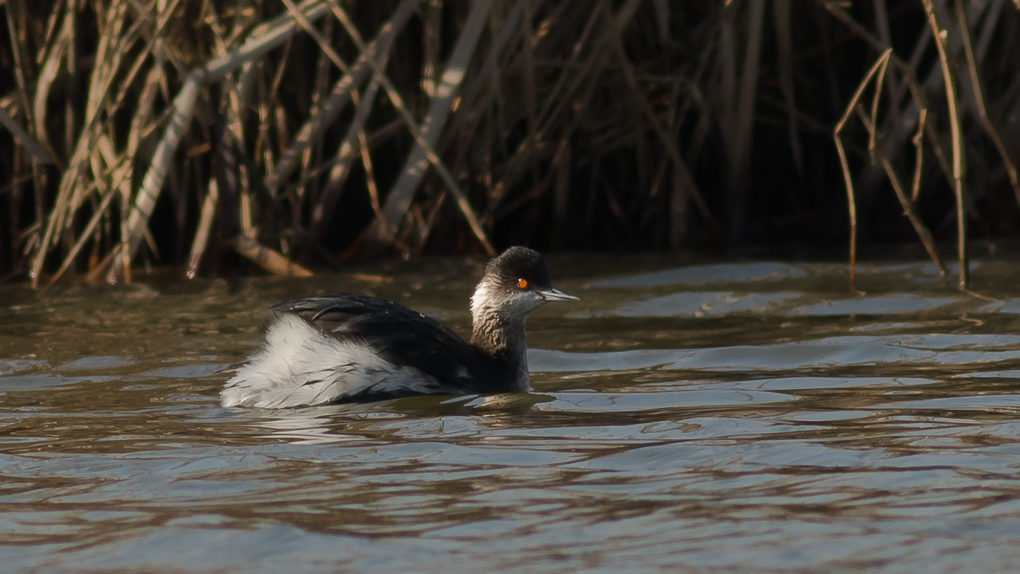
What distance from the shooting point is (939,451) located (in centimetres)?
385

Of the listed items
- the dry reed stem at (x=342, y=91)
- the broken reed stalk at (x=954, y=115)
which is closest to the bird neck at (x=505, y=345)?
the broken reed stalk at (x=954, y=115)

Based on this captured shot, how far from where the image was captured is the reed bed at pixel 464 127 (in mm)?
7832

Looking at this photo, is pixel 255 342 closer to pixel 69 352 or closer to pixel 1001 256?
pixel 69 352

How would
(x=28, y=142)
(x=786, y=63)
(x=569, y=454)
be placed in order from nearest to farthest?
(x=569, y=454), (x=28, y=142), (x=786, y=63)

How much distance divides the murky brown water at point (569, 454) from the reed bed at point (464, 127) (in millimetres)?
1286

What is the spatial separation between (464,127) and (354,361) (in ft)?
11.1

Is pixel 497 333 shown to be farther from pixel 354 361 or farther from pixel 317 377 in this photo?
pixel 317 377

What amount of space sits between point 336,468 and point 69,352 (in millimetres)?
2895

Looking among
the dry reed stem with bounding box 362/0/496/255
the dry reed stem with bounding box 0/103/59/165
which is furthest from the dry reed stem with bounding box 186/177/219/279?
the dry reed stem with bounding box 362/0/496/255

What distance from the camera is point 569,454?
4008mm

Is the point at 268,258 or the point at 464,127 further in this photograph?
the point at 464,127

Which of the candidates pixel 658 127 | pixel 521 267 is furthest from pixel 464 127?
pixel 521 267

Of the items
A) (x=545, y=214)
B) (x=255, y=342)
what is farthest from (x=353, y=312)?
(x=545, y=214)

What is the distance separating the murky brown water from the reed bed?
1.29 m
